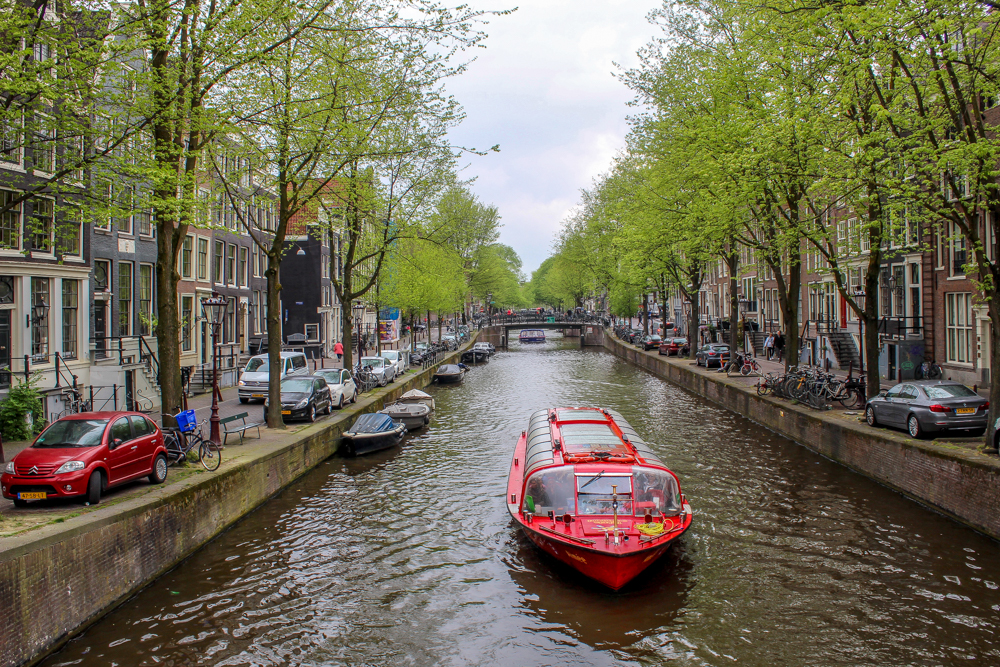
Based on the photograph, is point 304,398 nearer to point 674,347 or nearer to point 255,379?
point 255,379

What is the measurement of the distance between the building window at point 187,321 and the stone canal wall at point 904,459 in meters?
24.2

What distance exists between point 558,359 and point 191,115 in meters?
49.5

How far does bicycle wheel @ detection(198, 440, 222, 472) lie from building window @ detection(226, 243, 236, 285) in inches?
928

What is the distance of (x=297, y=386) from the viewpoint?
23.8m

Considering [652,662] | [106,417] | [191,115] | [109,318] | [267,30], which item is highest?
[267,30]

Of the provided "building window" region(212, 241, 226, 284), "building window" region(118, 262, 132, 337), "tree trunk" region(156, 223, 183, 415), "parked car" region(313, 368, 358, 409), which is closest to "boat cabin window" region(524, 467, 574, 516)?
"tree trunk" region(156, 223, 183, 415)

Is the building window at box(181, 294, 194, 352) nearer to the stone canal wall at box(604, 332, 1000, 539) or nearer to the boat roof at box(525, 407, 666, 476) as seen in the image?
the boat roof at box(525, 407, 666, 476)

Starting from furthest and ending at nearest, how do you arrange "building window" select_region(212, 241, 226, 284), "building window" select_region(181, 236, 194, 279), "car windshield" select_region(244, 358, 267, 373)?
1. "building window" select_region(212, 241, 226, 284)
2. "building window" select_region(181, 236, 194, 279)
3. "car windshield" select_region(244, 358, 267, 373)

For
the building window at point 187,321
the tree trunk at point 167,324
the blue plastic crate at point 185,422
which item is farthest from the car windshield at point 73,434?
the building window at point 187,321

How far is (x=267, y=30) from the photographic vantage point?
579 inches

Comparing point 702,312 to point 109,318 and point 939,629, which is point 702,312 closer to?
point 109,318

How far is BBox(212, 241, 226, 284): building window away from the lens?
118ft

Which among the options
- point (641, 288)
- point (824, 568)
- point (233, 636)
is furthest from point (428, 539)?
point (641, 288)

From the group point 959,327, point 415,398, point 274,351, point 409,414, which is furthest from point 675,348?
point 274,351
